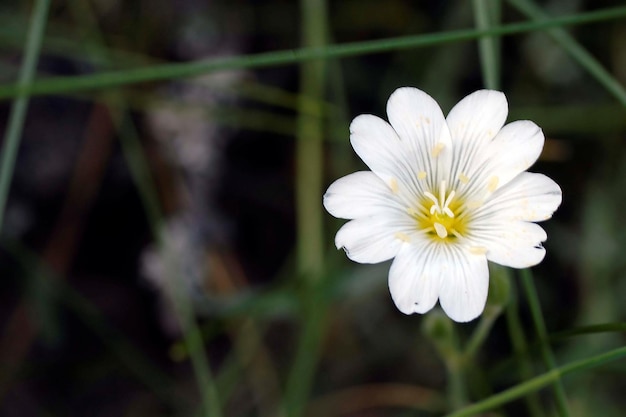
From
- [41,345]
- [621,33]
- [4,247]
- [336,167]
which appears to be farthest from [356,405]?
[621,33]

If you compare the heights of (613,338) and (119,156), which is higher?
(119,156)

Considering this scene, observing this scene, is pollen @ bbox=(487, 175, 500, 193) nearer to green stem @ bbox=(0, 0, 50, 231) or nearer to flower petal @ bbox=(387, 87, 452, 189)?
flower petal @ bbox=(387, 87, 452, 189)

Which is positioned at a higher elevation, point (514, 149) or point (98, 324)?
point (98, 324)

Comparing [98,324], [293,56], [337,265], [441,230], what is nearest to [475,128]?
[441,230]

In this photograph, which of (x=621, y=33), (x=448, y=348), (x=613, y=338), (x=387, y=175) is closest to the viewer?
(x=387, y=175)

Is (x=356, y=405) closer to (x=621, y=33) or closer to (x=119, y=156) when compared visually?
(x=119, y=156)

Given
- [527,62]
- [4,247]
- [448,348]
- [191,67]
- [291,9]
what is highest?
[291,9]

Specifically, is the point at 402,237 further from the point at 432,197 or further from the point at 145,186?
the point at 145,186

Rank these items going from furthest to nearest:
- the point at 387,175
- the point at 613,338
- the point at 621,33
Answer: the point at 621,33 < the point at 613,338 < the point at 387,175
